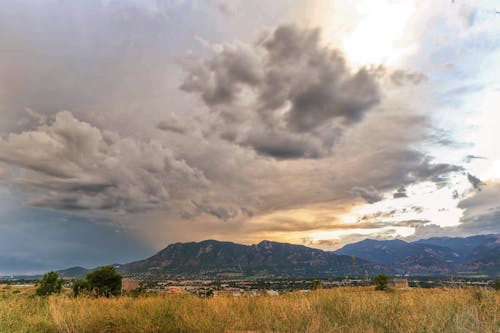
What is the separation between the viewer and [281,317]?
9.48m

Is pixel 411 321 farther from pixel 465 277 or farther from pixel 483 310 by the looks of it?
pixel 465 277

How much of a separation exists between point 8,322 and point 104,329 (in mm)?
3015

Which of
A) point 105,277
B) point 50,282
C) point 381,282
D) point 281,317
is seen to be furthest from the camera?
point 50,282

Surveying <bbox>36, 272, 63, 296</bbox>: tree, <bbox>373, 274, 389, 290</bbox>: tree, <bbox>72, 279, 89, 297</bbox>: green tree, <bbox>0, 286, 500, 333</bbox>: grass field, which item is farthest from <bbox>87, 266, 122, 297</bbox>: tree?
<bbox>373, 274, 389, 290</bbox>: tree

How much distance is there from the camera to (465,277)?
14242mm

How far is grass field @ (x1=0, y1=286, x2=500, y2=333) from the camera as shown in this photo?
26.2 feet

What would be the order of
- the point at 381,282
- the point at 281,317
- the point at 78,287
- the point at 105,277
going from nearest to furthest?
1. the point at 281,317
2. the point at 78,287
3. the point at 381,282
4. the point at 105,277

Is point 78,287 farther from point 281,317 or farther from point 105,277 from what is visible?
point 281,317

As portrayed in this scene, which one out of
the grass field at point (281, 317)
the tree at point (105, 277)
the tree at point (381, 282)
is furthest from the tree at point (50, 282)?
the tree at point (381, 282)

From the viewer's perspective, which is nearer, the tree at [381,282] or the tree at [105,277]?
the tree at [381,282]

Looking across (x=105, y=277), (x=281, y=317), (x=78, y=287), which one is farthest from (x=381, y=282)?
(x=105, y=277)

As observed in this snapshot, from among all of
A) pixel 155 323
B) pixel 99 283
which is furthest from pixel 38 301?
pixel 99 283

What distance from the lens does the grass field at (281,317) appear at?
26.2 feet

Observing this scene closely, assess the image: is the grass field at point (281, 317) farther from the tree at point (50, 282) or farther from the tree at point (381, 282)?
the tree at point (50, 282)
